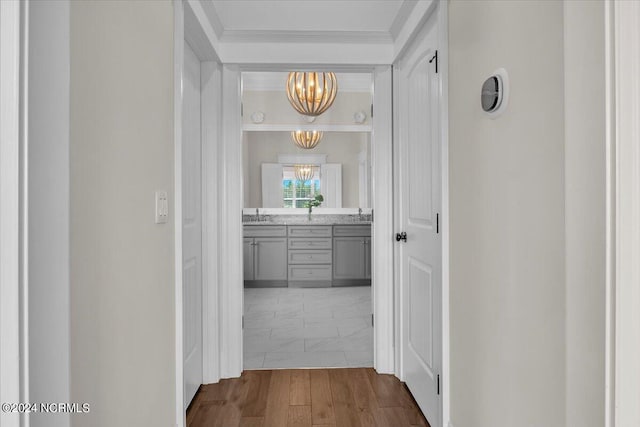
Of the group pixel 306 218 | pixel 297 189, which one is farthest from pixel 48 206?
pixel 297 189

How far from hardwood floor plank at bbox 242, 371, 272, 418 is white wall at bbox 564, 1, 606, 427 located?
1776 millimetres

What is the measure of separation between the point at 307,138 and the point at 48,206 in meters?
5.49

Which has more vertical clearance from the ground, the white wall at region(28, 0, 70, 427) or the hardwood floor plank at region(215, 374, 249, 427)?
the white wall at region(28, 0, 70, 427)

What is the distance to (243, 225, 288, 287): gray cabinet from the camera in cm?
570

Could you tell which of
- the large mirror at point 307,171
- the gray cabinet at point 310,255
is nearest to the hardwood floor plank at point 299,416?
the gray cabinet at point 310,255

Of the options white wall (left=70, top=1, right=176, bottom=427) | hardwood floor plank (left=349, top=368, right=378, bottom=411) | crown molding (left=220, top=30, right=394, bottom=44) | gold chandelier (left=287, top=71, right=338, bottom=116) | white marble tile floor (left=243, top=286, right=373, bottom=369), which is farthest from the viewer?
gold chandelier (left=287, top=71, right=338, bottom=116)

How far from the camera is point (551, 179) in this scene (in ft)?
3.52

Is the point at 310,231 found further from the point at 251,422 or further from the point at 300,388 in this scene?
the point at 251,422

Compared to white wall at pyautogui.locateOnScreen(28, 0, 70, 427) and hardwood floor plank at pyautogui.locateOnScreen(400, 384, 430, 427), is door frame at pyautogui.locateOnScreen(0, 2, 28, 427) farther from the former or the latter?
hardwood floor plank at pyautogui.locateOnScreen(400, 384, 430, 427)

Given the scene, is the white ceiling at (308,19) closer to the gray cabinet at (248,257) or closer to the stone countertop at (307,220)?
the stone countertop at (307,220)

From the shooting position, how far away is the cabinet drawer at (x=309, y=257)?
226 inches

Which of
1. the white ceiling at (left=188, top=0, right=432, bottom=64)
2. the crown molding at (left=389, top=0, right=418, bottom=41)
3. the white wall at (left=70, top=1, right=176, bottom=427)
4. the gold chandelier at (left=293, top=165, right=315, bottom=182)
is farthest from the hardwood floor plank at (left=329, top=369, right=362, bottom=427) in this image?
the gold chandelier at (left=293, top=165, right=315, bottom=182)

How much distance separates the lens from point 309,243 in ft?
18.8
